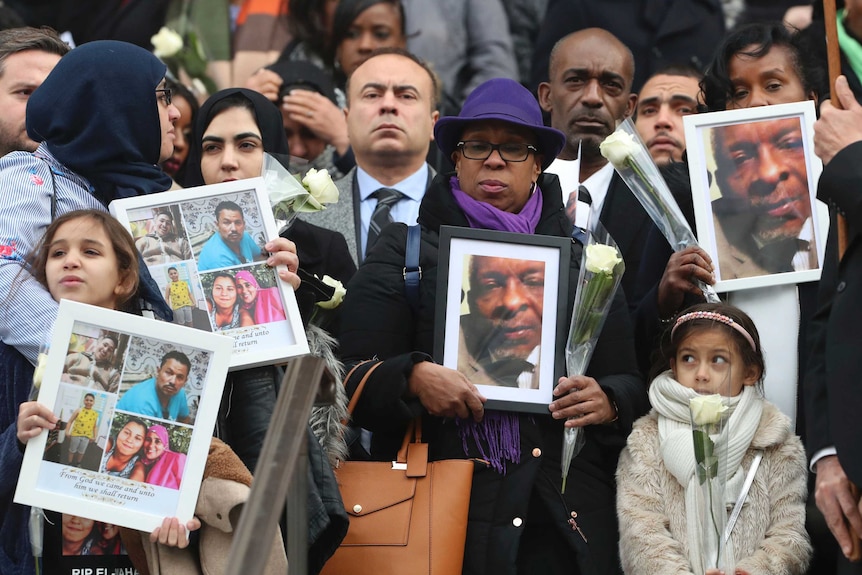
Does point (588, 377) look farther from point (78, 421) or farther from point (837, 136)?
point (78, 421)

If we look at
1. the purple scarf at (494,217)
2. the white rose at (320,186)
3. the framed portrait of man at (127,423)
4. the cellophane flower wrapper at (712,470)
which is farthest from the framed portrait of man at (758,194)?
the framed portrait of man at (127,423)

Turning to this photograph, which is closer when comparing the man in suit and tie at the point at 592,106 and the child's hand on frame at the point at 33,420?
the child's hand on frame at the point at 33,420

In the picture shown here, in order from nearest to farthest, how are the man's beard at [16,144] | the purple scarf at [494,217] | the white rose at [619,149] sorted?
the purple scarf at [494,217], the white rose at [619,149], the man's beard at [16,144]

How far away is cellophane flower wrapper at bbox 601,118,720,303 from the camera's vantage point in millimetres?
6086

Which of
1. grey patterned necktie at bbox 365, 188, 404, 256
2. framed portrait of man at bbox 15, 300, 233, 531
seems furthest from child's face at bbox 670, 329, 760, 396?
grey patterned necktie at bbox 365, 188, 404, 256

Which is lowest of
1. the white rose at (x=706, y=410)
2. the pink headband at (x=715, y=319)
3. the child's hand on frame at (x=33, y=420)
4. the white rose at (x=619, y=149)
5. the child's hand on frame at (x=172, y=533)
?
the child's hand on frame at (x=172, y=533)

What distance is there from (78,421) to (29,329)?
0.42 meters

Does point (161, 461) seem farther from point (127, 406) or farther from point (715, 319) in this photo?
point (715, 319)

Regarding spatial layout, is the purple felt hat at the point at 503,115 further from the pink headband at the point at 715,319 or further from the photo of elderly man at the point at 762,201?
the pink headband at the point at 715,319

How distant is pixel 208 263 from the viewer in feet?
17.9

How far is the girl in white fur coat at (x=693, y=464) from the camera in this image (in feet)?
17.7

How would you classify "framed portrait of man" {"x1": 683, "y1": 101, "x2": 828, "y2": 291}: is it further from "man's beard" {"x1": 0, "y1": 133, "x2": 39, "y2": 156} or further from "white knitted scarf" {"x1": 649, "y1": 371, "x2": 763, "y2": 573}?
"man's beard" {"x1": 0, "y1": 133, "x2": 39, "y2": 156}

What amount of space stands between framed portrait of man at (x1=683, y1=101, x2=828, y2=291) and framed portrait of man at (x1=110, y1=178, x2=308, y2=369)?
6.09 ft

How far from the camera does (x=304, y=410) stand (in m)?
4.26
